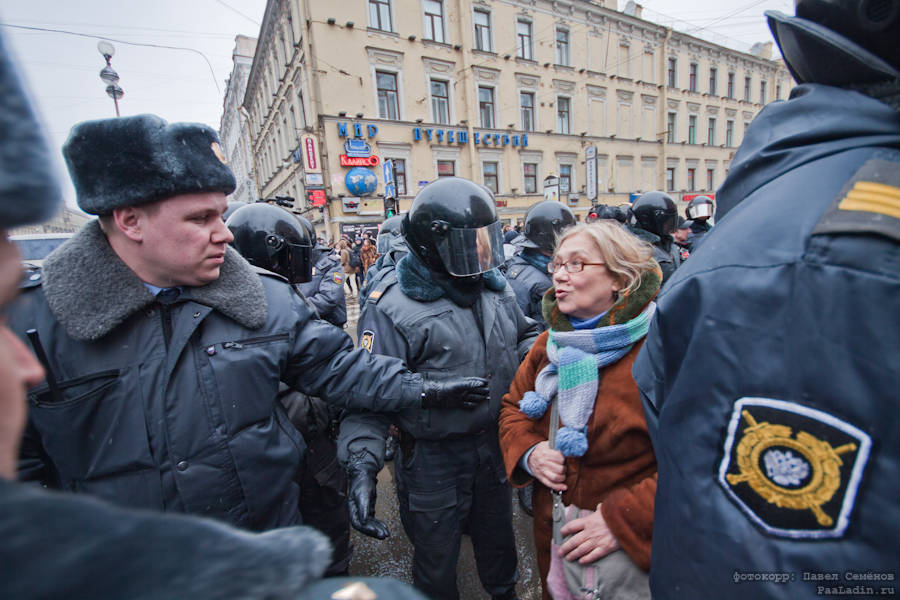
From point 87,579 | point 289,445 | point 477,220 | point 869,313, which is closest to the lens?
point 87,579

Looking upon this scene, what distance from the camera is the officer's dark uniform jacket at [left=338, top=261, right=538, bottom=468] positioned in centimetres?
179

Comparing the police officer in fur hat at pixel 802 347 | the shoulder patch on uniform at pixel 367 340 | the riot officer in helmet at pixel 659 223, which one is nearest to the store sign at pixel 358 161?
the riot officer in helmet at pixel 659 223

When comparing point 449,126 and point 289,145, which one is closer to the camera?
point 449,126

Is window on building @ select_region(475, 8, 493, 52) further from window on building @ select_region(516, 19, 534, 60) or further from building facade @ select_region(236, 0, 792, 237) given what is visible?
window on building @ select_region(516, 19, 534, 60)

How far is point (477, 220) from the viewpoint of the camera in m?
1.98

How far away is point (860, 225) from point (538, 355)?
48.0 inches

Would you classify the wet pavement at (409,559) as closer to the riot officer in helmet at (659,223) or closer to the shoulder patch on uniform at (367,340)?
the shoulder patch on uniform at (367,340)

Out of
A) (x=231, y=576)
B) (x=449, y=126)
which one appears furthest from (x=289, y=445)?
(x=449, y=126)

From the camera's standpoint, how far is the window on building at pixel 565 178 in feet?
66.9

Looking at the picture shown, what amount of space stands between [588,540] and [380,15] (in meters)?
19.0

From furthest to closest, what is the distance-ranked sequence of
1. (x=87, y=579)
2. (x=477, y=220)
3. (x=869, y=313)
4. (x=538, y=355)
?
(x=477, y=220), (x=538, y=355), (x=869, y=313), (x=87, y=579)

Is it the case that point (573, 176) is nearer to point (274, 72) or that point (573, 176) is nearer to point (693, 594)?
point (274, 72)

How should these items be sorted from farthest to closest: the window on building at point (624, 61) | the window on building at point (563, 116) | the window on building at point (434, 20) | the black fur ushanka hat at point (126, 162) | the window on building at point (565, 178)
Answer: the window on building at point (624, 61), the window on building at point (565, 178), the window on building at point (563, 116), the window on building at point (434, 20), the black fur ushanka hat at point (126, 162)

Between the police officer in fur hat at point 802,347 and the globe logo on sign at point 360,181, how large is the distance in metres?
15.5
